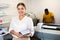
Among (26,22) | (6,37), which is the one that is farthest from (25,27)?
(6,37)

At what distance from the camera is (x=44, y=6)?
16.9 feet

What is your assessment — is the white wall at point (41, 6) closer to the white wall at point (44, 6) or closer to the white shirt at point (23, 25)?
the white wall at point (44, 6)

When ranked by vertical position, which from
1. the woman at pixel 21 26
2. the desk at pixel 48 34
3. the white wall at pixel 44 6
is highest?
the white wall at pixel 44 6

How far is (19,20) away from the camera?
1.89 metres

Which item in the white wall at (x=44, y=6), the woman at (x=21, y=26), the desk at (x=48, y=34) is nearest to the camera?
the woman at (x=21, y=26)

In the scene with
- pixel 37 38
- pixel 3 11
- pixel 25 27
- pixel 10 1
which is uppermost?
pixel 10 1

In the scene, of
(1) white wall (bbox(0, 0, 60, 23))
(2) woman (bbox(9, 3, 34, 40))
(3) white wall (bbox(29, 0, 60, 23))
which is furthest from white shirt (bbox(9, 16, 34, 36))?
(3) white wall (bbox(29, 0, 60, 23))

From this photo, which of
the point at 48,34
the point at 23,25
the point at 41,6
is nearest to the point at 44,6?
the point at 41,6

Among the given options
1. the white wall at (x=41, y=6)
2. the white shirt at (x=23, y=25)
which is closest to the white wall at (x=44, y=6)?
the white wall at (x=41, y=6)

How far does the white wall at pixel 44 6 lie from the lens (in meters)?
4.89

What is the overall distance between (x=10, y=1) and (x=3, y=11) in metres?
0.58

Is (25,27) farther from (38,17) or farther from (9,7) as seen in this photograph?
(38,17)

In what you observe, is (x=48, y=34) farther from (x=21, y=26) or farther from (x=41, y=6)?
(x=41, y=6)

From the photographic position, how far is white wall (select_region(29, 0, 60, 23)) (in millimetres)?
4891
